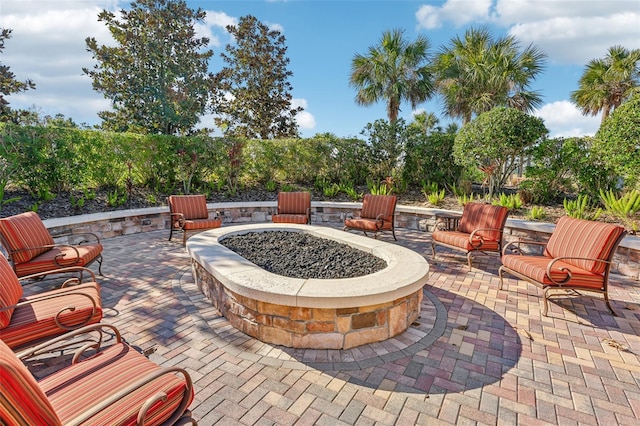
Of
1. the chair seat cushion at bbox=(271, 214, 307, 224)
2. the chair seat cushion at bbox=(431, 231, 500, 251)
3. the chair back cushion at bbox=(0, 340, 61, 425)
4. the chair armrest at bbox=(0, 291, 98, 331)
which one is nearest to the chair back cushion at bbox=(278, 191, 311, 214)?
the chair seat cushion at bbox=(271, 214, 307, 224)

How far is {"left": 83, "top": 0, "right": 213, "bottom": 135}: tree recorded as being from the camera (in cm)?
1320

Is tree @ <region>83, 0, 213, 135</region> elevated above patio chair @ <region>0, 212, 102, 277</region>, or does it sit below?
above

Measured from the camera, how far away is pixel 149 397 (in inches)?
61.2

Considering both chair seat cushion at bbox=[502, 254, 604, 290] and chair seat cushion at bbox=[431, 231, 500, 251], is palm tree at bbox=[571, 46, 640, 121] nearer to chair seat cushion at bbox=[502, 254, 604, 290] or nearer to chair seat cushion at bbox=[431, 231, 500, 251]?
chair seat cushion at bbox=[431, 231, 500, 251]

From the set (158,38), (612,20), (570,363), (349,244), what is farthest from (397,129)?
(158,38)

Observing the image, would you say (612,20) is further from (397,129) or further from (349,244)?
(349,244)

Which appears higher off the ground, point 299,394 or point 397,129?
point 397,129

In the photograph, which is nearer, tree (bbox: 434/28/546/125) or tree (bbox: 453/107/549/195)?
tree (bbox: 453/107/549/195)

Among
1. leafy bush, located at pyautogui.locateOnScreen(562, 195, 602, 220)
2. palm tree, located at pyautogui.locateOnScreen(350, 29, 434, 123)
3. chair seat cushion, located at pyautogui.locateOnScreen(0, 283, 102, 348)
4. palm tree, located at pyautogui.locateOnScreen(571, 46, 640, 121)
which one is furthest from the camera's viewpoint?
palm tree, located at pyautogui.locateOnScreen(571, 46, 640, 121)

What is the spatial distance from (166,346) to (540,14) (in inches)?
302

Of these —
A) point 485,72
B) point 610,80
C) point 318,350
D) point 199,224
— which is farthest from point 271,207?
point 610,80

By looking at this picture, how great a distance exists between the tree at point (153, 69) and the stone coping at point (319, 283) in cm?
1278

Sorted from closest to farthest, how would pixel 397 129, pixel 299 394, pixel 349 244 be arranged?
pixel 299 394 → pixel 349 244 → pixel 397 129

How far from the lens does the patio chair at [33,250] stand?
3589mm
